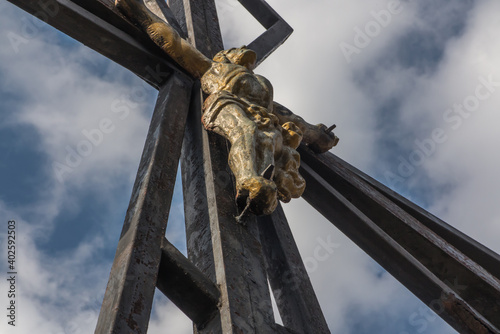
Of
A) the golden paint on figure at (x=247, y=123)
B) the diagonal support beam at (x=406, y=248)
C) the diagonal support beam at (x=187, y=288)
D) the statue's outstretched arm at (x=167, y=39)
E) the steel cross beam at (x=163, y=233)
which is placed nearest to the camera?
the steel cross beam at (x=163, y=233)

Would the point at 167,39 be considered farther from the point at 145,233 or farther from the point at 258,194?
the point at 145,233

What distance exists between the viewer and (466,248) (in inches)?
147

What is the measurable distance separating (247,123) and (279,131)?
0.28 meters

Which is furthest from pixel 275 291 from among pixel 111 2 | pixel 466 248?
pixel 111 2

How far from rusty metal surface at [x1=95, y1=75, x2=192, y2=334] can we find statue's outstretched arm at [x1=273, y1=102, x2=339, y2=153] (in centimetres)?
77

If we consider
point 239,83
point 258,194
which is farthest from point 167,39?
point 258,194

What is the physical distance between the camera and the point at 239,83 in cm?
344

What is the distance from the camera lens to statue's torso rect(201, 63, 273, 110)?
3.43m

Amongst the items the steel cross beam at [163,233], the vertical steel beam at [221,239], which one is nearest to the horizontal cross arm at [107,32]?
the steel cross beam at [163,233]

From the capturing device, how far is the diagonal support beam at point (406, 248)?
2.81 meters

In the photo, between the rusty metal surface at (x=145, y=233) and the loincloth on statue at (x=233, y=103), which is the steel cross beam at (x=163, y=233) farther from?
the loincloth on statue at (x=233, y=103)

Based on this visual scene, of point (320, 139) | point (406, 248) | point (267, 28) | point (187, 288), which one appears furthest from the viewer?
point (267, 28)

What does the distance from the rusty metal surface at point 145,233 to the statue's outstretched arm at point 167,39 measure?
431 millimetres

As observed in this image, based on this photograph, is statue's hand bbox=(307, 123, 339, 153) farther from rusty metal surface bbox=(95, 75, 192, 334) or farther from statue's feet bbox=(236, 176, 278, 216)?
statue's feet bbox=(236, 176, 278, 216)
